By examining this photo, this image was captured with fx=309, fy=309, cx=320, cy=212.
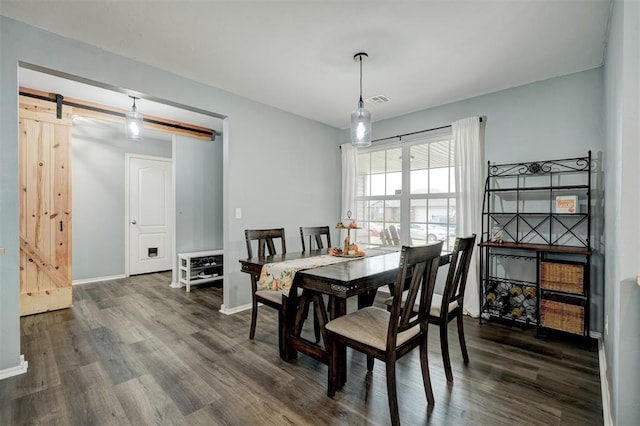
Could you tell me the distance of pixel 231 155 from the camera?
3543mm

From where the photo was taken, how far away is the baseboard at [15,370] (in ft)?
6.93

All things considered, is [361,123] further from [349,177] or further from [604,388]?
[604,388]

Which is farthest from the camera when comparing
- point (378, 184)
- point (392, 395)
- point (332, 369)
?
point (378, 184)

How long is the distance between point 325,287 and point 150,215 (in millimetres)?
4693

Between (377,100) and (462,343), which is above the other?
(377,100)

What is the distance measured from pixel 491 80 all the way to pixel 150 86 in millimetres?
3326

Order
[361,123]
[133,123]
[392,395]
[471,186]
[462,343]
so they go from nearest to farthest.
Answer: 1. [392,395]
2. [462,343]
3. [361,123]
4. [133,123]
5. [471,186]

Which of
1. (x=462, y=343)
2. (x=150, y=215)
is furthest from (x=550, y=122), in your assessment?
(x=150, y=215)

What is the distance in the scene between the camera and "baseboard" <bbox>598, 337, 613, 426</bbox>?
1.68 meters

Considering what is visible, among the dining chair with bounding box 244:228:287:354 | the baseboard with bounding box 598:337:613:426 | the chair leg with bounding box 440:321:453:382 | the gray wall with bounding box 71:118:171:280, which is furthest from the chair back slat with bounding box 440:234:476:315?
the gray wall with bounding box 71:118:171:280

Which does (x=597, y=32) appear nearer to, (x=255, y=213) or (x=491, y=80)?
(x=491, y=80)

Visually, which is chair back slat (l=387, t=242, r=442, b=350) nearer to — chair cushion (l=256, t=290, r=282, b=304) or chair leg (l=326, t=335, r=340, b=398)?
chair leg (l=326, t=335, r=340, b=398)

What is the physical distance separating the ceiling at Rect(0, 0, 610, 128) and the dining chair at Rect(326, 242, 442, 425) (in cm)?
163

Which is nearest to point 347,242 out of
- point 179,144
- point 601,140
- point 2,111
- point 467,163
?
point 467,163
